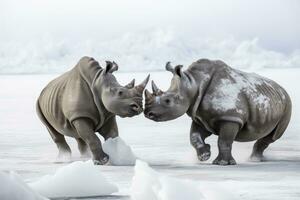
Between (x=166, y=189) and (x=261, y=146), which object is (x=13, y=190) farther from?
(x=261, y=146)

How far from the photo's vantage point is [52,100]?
13.1 m

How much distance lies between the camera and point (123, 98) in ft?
40.0

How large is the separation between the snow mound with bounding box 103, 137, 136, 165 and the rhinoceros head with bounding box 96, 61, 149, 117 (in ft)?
1.44

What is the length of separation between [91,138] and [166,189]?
14.7 feet

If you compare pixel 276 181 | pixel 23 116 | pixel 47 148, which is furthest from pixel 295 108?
pixel 276 181

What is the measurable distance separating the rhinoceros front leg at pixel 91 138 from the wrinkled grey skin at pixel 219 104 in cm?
70

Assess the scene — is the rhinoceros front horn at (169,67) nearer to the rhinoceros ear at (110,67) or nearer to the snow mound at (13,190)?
the rhinoceros ear at (110,67)

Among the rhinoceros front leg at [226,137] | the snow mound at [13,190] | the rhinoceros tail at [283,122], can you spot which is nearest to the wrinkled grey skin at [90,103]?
the rhinoceros front leg at [226,137]

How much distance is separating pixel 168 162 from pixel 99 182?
3319mm

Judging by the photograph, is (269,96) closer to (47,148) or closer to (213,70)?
(213,70)

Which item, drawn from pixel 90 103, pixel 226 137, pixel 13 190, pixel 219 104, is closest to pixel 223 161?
pixel 226 137

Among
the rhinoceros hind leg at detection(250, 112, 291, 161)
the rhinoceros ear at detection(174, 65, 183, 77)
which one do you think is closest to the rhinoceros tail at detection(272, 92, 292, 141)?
the rhinoceros hind leg at detection(250, 112, 291, 161)

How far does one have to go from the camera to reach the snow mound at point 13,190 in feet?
26.5

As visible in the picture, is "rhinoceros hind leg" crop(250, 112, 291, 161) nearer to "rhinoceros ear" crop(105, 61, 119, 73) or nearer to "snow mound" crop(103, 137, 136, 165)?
"snow mound" crop(103, 137, 136, 165)
